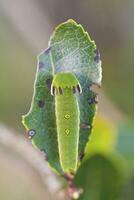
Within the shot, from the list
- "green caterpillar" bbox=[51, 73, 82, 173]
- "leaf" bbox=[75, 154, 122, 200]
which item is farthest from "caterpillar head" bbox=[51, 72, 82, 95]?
"leaf" bbox=[75, 154, 122, 200]

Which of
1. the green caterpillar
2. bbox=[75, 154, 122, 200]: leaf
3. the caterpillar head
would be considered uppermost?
the caterpillar head

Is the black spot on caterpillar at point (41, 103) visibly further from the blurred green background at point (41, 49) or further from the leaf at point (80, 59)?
the blurred green background at point (41, 49)

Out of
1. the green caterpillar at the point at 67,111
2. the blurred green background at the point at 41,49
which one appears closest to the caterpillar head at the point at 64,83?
the green caterpillar at the point at 67,111

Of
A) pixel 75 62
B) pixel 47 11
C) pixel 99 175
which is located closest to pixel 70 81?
pixel 75 62

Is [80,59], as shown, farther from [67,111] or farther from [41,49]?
[41,49]

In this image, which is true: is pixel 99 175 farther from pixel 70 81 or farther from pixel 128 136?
pixel 70 81

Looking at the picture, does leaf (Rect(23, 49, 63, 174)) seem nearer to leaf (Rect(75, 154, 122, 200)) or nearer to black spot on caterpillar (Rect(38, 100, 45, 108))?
black spot on caterpillar (Rect(38, 100, 45, 108))
